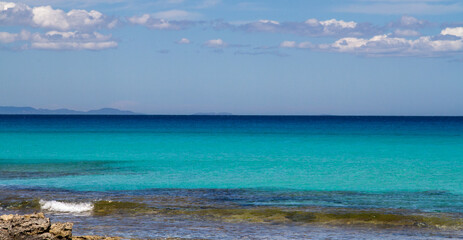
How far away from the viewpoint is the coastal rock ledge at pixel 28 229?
11.1 meters

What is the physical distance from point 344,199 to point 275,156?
19.2 metres

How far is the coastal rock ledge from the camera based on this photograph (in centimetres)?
1109

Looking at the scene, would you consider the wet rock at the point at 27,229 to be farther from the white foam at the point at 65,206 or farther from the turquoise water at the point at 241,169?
the turquoise water at the point at 241,169

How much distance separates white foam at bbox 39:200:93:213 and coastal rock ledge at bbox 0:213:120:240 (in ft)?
20.7

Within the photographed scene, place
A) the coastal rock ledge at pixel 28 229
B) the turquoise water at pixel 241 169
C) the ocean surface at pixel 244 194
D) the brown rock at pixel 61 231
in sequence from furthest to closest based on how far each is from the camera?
the turquoise water at pixel 241 169 → the ocean surface at pixel 244 194 → the brown rock at pixel 61 231 → the coastal rock ledge at pixel 28 229

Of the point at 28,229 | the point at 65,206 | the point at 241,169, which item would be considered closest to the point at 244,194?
the point at 65,206

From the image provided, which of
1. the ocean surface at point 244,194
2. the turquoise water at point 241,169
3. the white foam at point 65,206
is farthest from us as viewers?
the turquoise water at point 241,169

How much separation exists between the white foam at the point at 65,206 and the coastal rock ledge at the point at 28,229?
6305mm

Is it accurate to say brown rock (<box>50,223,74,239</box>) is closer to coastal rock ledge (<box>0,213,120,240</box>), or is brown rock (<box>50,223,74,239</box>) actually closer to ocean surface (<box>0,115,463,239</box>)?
coastal rock ledge (<box>0,213,120,240</box>)

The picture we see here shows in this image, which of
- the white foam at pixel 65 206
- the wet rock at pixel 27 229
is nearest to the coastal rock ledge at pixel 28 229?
the wet rock at pixel 27 229

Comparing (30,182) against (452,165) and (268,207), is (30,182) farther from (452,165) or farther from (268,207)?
(452,165)

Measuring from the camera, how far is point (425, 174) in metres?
28.7

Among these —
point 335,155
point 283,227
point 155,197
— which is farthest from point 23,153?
point 283,227

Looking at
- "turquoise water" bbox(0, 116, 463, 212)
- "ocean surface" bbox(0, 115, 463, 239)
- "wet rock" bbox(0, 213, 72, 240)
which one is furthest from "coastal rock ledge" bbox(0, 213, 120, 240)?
"turquoise water" bbox(0, 116, 463, 212)
